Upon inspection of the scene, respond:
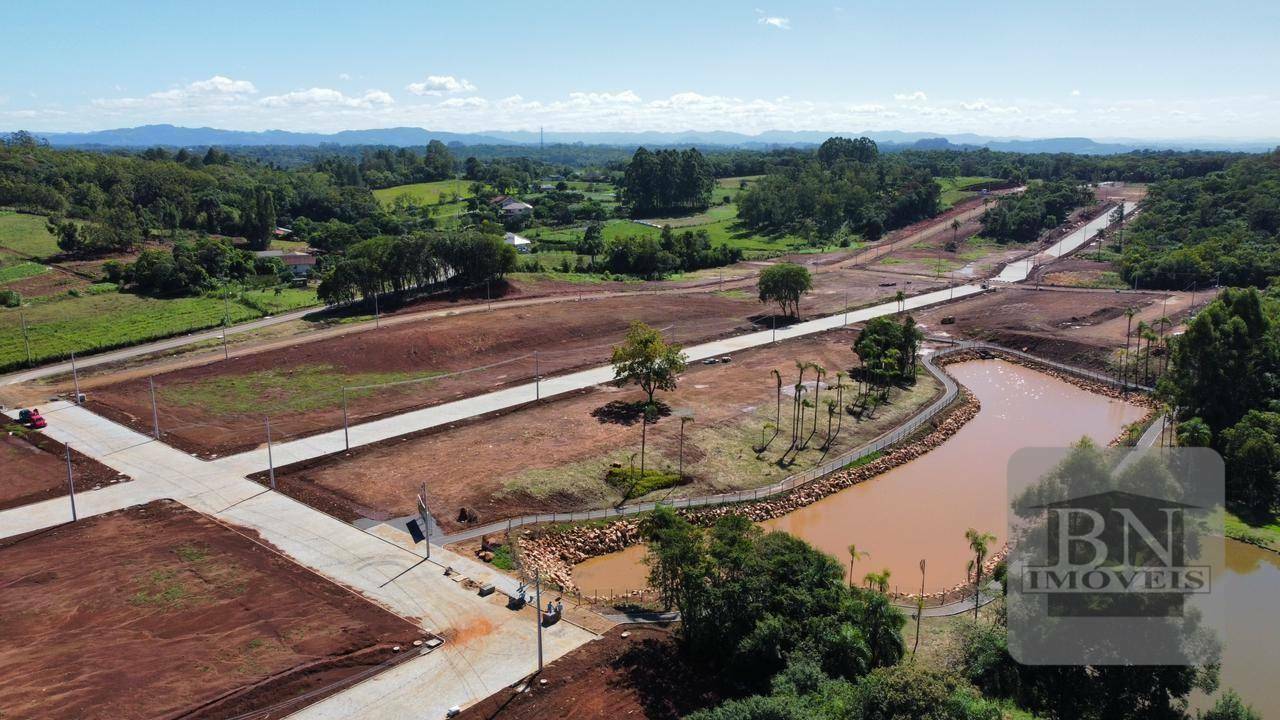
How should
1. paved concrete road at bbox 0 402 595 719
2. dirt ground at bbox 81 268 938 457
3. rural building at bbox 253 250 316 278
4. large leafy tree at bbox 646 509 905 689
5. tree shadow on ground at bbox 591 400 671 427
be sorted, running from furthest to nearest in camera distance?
rural building at bbox 253 250 316 278 → tree shadow on ground at bbox 591 400 671 427 → dirt ground at bbox 81 268 938 457 → paved concrete road at bbox 0 402 595 719 → large leafy tree at bbox 646 509 905 689

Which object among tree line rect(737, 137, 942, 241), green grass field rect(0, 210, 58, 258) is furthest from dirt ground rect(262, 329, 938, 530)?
tree line rect(737, 137, 942, 241)

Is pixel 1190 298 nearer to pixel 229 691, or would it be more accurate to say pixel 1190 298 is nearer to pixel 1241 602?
pixel 1241 602

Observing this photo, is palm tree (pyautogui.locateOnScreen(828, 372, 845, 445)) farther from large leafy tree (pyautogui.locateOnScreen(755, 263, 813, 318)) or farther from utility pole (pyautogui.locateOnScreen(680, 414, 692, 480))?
large leafy tree (pyautogui.locateOnScreen(755, 263, 813, 318))

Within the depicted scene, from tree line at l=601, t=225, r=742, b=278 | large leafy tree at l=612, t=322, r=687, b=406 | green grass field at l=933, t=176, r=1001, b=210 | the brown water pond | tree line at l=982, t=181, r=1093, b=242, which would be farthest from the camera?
green grass field at l=933, t=176, r=1001, b=210

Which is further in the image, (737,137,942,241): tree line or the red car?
(737,137,942,241): tree line

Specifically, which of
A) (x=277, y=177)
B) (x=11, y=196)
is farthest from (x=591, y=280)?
(x=277, y=177)

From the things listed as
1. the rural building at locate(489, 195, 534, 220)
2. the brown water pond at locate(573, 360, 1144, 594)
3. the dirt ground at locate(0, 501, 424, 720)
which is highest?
the rural building at locate(489, 195, 534, 220)

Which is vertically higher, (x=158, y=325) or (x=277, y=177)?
(x=277, y=177)
